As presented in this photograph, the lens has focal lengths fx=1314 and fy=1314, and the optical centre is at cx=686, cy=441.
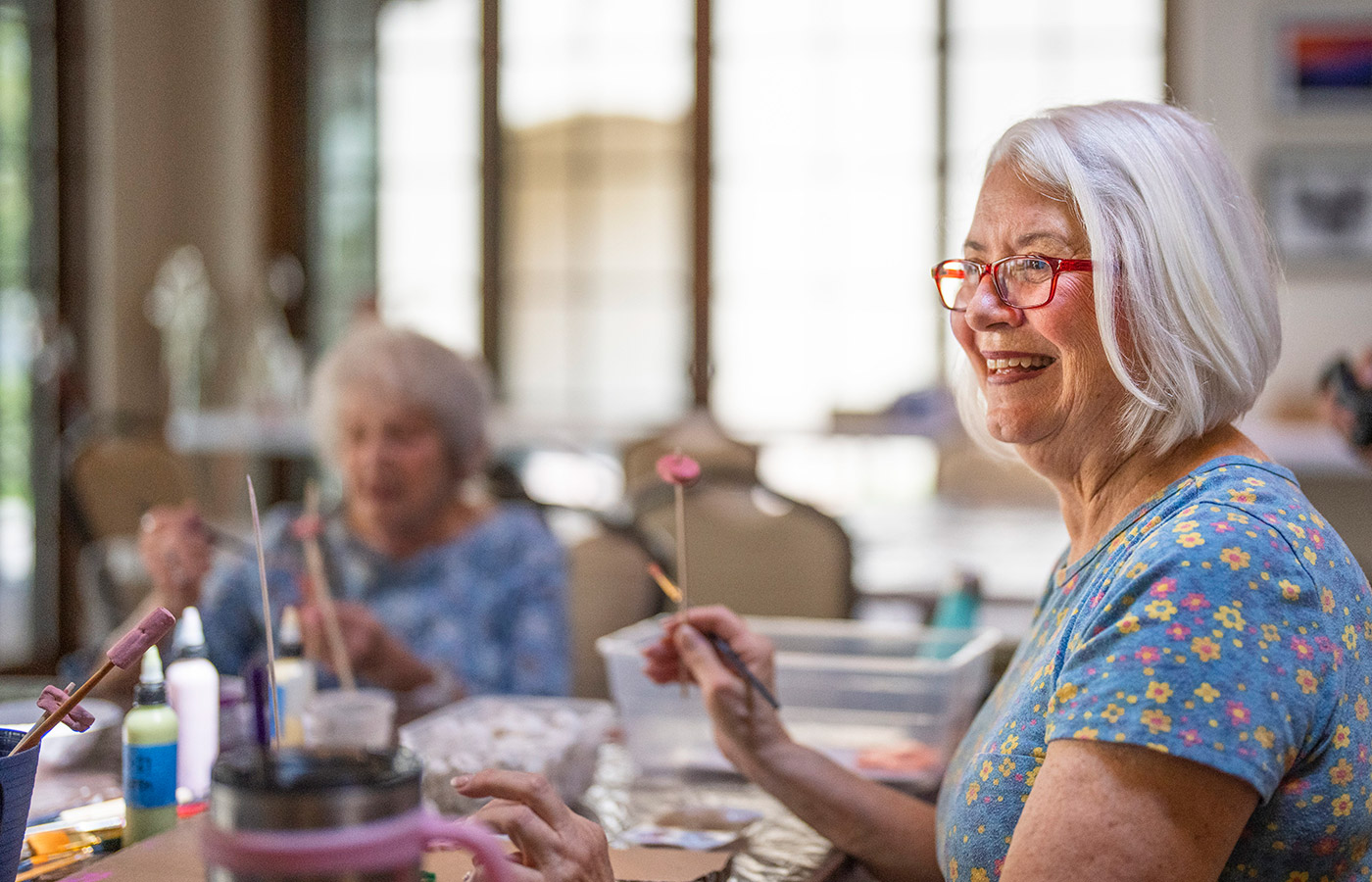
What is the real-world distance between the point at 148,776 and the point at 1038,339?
846mm

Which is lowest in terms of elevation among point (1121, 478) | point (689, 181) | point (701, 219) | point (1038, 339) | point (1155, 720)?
point (1155, 720)

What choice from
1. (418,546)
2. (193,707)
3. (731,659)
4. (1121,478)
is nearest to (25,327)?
(418,546)

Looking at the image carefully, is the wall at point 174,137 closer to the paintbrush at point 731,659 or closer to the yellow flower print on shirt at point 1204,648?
the paintbrush at point 731,659

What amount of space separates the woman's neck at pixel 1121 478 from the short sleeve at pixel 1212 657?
0.11m

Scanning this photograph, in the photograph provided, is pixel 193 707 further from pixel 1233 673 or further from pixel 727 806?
pixel 1233 673

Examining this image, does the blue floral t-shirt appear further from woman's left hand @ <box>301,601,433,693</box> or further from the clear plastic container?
woman's left hand @ <box>301,601,433,693</box>

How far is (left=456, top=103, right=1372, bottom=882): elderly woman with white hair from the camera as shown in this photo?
0.84 metres

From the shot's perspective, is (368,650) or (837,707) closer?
(837,707)

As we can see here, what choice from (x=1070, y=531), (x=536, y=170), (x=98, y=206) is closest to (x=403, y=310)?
(x=536, y=170)

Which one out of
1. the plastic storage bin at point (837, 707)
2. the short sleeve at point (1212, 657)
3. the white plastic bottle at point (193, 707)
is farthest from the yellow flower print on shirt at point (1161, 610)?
the white plastic bottle at point (193, 707)

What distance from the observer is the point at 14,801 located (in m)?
0.89

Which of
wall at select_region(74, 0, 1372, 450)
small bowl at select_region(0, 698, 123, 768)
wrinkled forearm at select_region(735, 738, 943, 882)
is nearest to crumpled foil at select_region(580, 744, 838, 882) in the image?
wrinkled forearm at select_region(735, 738, 943, 882)

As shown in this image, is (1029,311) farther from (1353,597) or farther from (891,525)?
(891,525)

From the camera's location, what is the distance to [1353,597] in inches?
37.0
